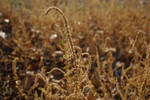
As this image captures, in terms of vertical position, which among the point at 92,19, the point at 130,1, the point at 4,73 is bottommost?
the point at 4,73

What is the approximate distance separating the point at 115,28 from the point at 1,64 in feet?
4.99

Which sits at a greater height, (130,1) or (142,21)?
(130,1)

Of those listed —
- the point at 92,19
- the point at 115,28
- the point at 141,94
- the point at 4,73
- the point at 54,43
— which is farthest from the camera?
the point at 92,19

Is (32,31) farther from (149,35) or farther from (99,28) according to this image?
(149,35)

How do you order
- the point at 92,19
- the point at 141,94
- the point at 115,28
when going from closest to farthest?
1. the point at 141,94
2. the point at 115,28
3. the point at 92,19

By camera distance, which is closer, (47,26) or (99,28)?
(47,26)

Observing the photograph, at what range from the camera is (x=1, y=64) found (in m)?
1.66

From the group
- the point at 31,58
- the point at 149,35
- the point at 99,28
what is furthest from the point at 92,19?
the point at 31,58

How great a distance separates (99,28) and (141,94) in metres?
1.41

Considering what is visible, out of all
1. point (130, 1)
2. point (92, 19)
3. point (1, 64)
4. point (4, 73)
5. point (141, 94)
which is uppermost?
point (130, 1)

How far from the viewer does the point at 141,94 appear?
1.01 metres

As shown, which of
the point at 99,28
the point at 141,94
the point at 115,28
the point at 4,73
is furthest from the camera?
the point at 99,28

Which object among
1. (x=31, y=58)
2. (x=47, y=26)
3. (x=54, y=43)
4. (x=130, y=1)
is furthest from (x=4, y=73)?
(x=130, y=1)

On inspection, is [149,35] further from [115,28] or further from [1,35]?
[1,35]
